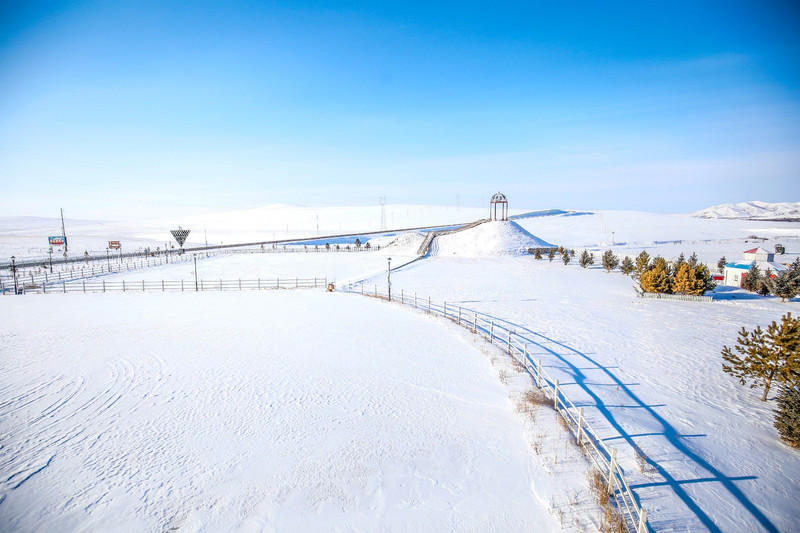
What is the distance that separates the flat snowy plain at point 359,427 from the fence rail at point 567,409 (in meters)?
0.37

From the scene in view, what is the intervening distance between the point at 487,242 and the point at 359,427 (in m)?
52.4

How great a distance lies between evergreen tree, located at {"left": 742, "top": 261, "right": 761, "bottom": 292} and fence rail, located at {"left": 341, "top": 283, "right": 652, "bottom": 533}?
22484mm

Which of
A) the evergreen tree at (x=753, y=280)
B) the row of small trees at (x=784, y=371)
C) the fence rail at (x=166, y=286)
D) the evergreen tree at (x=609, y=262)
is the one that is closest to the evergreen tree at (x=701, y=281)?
the evergreen tree at (x=753, y=280)

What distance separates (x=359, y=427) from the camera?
9719mm

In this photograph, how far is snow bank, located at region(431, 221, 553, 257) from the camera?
5791cm

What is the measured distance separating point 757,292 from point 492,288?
63.6 ft

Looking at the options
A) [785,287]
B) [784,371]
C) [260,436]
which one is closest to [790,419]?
[784,371]

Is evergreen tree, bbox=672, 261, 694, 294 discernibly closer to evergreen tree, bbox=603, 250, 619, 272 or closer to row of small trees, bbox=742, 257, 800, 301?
row of small trees, bbox=742, 257, 800, 301

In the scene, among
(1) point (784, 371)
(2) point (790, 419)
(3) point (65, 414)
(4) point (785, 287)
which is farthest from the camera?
(4) point (785, 287)

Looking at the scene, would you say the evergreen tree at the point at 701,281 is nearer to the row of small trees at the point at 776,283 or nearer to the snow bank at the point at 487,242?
the row of small trees at the point at 776,283

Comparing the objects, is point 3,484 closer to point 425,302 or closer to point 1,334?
point 1,334

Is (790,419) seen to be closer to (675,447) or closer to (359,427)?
(675,447)

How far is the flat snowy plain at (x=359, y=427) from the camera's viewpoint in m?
6.95

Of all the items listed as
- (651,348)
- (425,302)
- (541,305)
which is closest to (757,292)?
(541,305)
